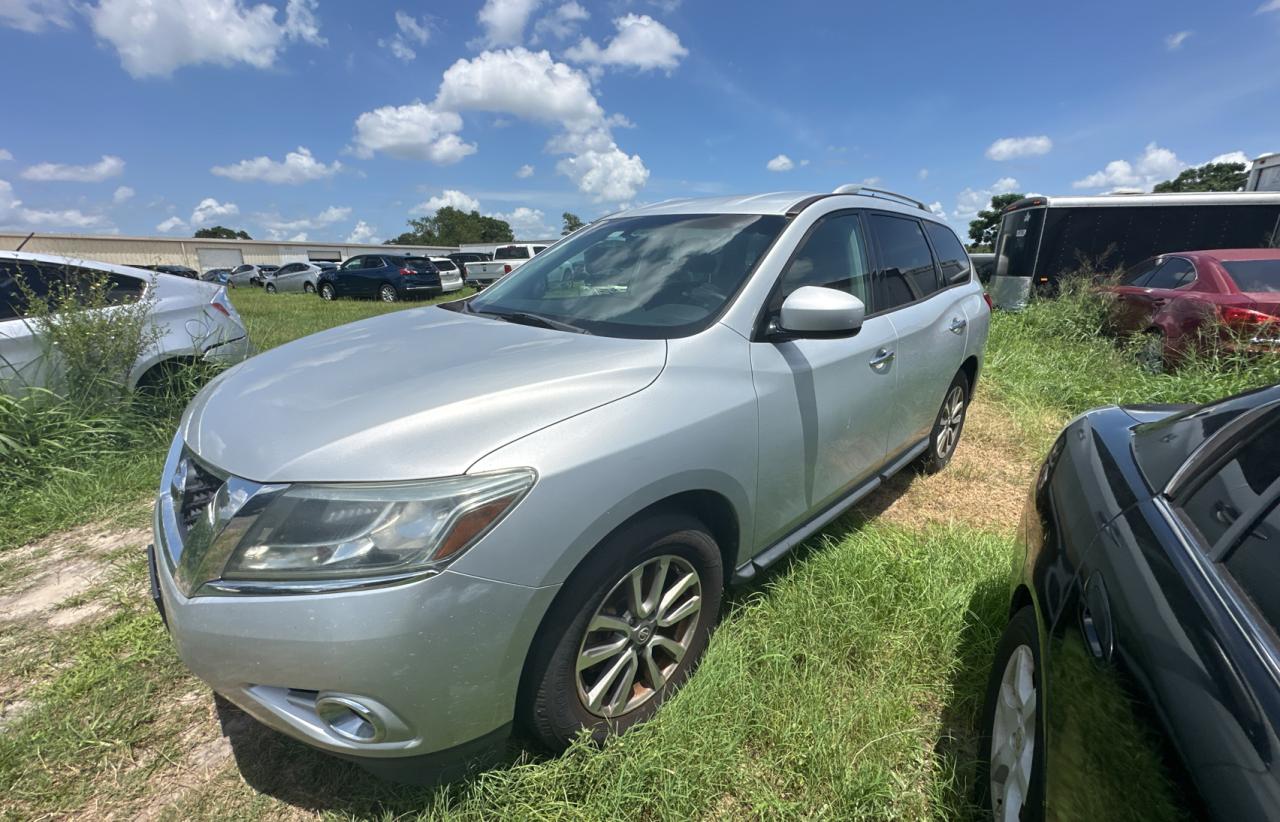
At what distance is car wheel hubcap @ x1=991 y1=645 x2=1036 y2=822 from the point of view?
1.36 metres

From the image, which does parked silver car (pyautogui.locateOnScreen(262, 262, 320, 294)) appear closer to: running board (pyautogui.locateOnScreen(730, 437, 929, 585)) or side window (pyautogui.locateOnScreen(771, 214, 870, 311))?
side window (pyautogui.locateOnScreen(771, 214, 870, 311))

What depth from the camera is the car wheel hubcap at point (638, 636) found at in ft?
5.53

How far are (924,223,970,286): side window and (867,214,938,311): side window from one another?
0.17 m

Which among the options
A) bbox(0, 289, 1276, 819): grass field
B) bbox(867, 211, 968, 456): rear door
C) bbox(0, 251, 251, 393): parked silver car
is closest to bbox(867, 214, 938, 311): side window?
bbox(867, 211, 968, 456): rear door

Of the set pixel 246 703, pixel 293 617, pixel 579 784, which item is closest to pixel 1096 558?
pixel 579 784

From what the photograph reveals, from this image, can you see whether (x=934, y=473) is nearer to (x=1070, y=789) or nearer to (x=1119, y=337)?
(x=1070, y=789)

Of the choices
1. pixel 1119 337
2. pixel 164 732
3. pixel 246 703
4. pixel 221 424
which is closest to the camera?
pixel 246 703

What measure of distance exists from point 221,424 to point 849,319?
1.91m

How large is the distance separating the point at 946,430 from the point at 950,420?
0.08 metres

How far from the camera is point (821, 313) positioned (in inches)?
75.0

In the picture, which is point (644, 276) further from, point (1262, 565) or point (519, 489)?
point (1262, 565)

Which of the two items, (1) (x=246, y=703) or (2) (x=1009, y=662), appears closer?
(1) (x=246, y=703)

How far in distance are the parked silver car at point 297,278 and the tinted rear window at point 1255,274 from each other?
1084 inches

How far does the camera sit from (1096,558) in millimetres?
1283
